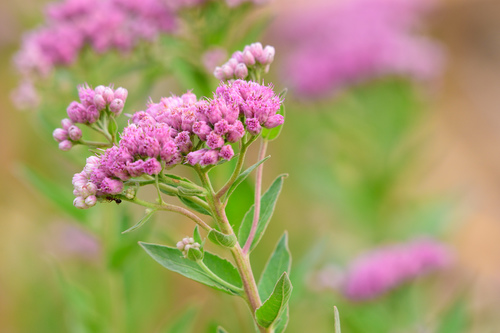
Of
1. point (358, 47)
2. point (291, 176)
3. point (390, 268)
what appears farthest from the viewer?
point (291, 176)

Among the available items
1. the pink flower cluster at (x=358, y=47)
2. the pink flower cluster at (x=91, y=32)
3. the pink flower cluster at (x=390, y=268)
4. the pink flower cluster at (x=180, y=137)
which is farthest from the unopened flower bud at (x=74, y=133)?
the pink flower cluster at (x=358, y=47)

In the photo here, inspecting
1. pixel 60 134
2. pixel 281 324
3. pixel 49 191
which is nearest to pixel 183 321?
pixel 49 191

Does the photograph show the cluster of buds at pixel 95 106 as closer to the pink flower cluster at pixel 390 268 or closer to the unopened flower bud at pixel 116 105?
the unopened flower bud at pixel 116 105

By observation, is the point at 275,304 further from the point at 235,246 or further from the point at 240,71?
the point at 240,71

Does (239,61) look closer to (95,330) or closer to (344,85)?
(95,330)

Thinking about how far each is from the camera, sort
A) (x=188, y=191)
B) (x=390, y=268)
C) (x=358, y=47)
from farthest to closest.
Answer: (x=358, y=47) → (x=390, y=268) → (x=188, y=191)

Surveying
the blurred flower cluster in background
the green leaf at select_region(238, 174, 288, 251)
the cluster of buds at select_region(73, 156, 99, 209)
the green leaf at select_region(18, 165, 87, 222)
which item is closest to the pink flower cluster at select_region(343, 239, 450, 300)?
the blurred flower cluster in background

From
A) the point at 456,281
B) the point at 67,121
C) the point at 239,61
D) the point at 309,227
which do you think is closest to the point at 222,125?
the point at 239,61
